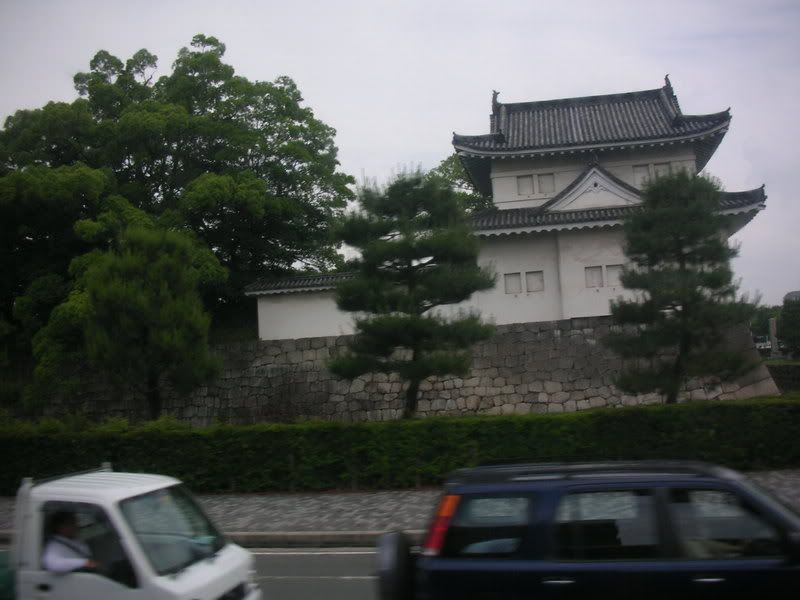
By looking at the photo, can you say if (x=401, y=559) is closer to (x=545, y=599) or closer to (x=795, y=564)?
(x=545, y=599)

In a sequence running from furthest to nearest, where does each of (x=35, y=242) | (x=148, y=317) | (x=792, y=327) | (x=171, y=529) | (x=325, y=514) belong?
1. (x=792, y=327)
2. (x=35, y=242)
3. (x=148, y=317)
4. (x=325, y=514)
5. (x=171, y=529)

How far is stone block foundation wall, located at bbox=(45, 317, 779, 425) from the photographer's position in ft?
65.4

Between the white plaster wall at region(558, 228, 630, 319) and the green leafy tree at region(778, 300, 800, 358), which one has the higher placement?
the white plaster wall at region(558, 228, 630, 319)

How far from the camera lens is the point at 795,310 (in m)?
32.9

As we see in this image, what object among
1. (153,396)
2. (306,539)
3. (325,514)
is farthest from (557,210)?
(306,539)

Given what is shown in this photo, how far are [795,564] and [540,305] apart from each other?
19.8 m

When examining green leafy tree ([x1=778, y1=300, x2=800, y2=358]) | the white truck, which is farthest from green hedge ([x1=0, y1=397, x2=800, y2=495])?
green leafy tree ([x1=778, y1=300, x2=800, y2=358])

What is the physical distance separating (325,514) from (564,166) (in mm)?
17370

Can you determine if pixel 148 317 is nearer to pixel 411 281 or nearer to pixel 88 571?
pixel 411 281

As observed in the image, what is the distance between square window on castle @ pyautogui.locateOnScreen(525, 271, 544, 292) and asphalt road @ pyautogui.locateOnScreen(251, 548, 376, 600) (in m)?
15.0

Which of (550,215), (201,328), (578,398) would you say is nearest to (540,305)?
(550,215)

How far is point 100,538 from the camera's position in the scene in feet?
16.6

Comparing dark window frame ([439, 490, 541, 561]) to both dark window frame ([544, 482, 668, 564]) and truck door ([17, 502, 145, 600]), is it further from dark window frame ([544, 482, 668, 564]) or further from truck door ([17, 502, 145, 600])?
truck door ([17, 502, 145, 600])

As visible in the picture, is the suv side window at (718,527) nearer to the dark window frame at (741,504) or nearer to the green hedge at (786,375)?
the dark window frame at (741,504)
